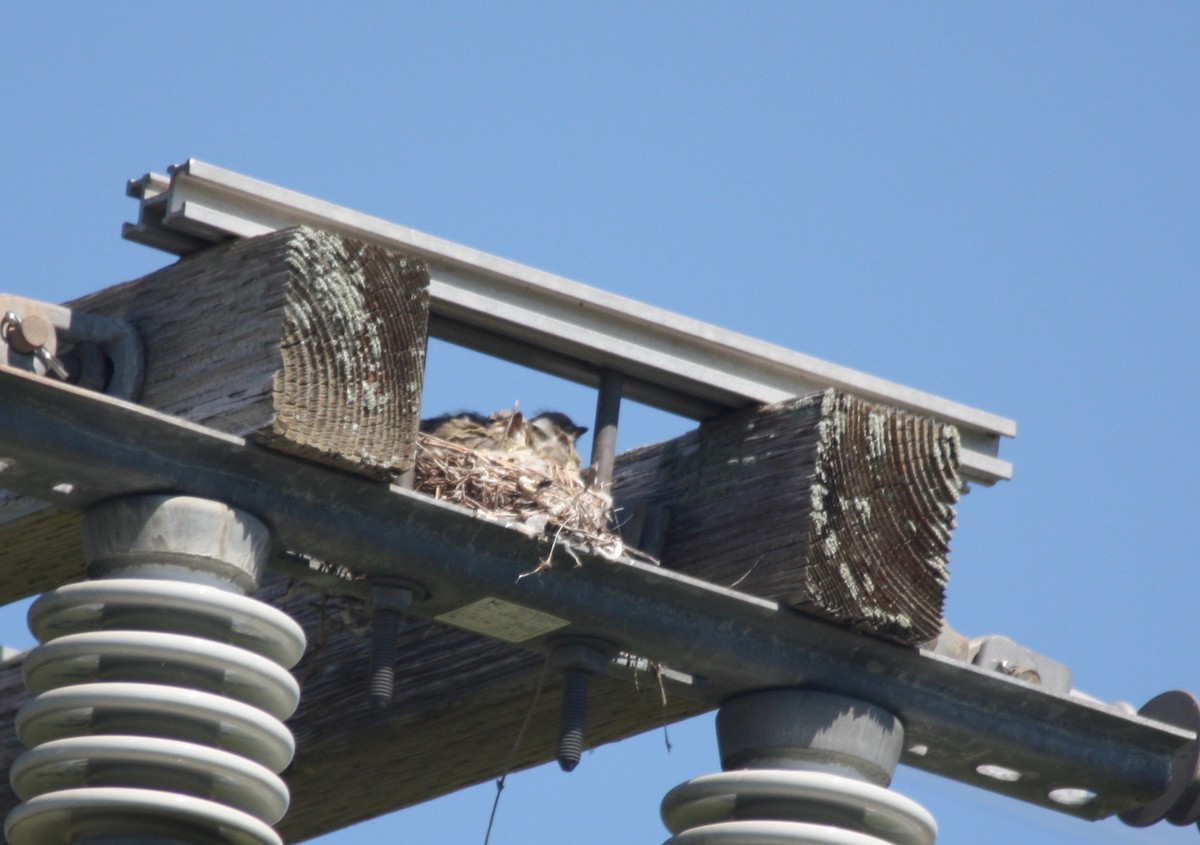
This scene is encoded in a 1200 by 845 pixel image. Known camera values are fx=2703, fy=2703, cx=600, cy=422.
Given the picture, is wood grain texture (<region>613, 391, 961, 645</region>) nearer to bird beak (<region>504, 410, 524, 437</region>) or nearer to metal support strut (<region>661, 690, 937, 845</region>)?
metal support strut (<region>661, 690, 937, 845</region>)

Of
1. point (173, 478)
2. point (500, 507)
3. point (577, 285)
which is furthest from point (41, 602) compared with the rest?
point (500, 507)

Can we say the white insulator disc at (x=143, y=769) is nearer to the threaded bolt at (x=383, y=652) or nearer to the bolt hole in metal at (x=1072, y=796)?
the threaded bolt at (x=383, y=652)

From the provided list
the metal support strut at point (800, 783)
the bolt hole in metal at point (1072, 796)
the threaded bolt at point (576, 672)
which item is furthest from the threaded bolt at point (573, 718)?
the bolt hole in metal at point (1072, 796)

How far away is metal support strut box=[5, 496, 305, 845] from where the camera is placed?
5.54 meters

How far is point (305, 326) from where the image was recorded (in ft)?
19.9

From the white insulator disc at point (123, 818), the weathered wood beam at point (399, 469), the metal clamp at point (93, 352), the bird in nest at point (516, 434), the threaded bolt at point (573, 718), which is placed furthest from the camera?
the bird in nest at point (516, 434)

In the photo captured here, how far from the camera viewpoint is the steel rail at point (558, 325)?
20.6ft

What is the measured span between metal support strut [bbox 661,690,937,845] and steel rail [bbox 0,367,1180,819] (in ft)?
0.24

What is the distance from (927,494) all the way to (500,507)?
1.40m

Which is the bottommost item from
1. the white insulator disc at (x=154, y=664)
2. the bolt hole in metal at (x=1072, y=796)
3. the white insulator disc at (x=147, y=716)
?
the white insulator disc at (x=147, y=716)

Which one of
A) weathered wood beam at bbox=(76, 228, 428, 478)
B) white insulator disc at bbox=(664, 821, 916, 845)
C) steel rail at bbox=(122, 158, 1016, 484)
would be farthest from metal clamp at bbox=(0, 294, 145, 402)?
white insulator disc at bbox=(664, 821, 916, 845)

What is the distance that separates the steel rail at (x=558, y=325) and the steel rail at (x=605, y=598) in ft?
2.08

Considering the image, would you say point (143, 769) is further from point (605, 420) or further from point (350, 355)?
point (605, 420)

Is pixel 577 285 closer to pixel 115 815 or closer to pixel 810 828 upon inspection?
pixel 810 828
